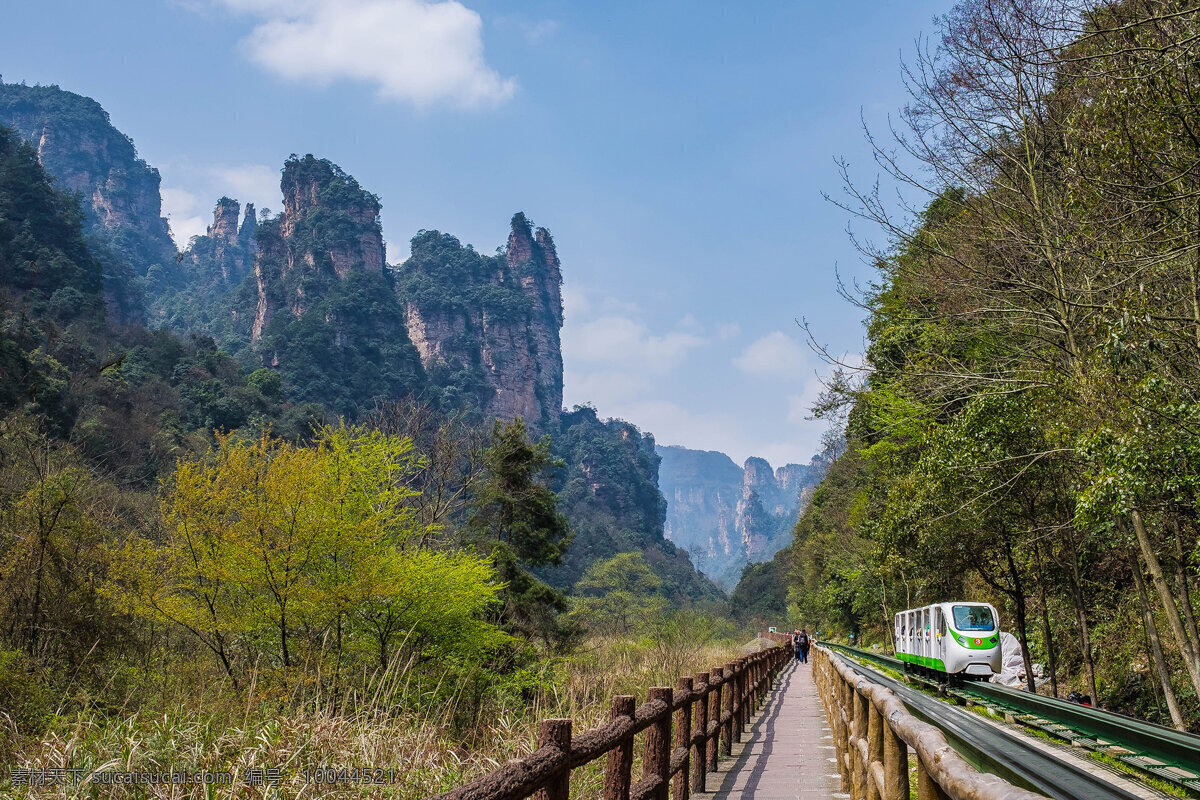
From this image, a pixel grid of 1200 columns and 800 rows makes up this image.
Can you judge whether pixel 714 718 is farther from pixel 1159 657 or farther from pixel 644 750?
pixel 1159 657

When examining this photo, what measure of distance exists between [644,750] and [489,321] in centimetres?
13383

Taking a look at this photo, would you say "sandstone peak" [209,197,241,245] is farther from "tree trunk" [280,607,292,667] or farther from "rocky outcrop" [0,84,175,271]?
"tree trunk" [280,607,292,667]

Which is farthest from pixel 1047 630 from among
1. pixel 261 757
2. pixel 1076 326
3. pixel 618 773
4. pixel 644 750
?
pixel 261 757

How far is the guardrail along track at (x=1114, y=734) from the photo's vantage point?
7.12 m

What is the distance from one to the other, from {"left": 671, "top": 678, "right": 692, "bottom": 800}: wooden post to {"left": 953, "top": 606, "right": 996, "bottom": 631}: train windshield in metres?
13.6

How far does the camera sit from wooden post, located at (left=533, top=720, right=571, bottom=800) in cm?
323

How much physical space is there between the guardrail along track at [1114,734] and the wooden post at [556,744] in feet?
8.84

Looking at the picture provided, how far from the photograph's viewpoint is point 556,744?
3.26 metres

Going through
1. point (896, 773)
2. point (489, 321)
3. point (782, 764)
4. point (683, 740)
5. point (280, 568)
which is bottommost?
point (782, 764)

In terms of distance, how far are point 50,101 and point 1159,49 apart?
173604mm

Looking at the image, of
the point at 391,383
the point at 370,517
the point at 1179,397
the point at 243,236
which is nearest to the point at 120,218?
the point at 243,236

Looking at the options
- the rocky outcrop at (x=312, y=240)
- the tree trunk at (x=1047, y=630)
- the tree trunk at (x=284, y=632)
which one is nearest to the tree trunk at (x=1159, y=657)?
the tree trunk at (x=1047, y=630)

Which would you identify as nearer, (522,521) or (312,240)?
(522,521)

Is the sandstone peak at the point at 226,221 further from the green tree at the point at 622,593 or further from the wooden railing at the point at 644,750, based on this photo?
the wooden railing at the point at 644,750
